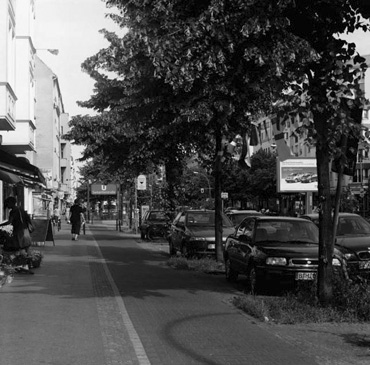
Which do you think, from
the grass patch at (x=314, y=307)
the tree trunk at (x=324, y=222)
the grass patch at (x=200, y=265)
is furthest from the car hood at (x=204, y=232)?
the tree trunk at (x=324, y=222)

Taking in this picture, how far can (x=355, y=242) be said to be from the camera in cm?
1271

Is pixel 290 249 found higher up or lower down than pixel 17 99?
lower down

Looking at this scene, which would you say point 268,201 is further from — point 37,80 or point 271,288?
point 271,288

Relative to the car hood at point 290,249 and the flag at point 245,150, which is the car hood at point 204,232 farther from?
the car hood at point 290,249

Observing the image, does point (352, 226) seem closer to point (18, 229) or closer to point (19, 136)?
point (18, 229)

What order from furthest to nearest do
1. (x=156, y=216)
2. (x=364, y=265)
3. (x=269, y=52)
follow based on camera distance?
(x=156, y=216) → (x=364, y=265) → (x=269, y=52)

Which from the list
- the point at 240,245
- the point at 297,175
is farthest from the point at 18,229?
the point at 297,175

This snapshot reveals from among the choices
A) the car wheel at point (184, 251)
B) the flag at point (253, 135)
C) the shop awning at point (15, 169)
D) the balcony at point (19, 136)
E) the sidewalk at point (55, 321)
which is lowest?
the sidewalk at point (55, 321)

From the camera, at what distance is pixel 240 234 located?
13.6m

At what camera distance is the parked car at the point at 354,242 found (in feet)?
39.1

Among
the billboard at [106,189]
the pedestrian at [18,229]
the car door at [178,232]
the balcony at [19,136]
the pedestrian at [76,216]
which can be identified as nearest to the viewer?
the pedestrian at [18,229]

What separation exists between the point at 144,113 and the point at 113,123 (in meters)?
15.8

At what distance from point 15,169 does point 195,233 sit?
5.79 m

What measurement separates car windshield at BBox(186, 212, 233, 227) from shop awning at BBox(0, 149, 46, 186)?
17.9ft
